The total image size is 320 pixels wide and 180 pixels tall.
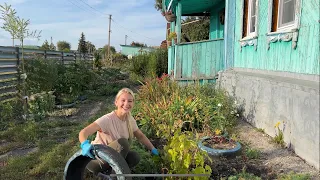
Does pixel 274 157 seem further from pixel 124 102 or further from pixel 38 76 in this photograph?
pixel 38 76

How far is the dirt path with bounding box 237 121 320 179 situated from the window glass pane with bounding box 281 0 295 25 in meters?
1.87

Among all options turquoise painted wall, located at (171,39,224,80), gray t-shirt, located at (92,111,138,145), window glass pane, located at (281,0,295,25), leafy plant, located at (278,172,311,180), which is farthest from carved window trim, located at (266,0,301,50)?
gray t-shirt, located at (92,111,138,145)

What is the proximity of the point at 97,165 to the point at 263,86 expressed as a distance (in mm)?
2852

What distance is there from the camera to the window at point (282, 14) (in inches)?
158

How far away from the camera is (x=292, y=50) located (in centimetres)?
373

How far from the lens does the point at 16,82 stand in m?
6.39

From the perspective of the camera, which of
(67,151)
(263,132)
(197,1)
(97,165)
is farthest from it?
(197,1)

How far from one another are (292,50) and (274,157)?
64.1 inches

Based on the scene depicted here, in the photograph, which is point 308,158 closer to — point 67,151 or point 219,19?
point 67,151

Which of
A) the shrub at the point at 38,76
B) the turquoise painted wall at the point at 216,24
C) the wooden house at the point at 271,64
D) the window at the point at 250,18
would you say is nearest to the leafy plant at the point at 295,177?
the wooden house at the point at 271,64

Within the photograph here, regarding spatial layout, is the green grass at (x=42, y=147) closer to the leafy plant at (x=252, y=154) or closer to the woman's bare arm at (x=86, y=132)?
the woman's bare arm at (x=86, y=132)

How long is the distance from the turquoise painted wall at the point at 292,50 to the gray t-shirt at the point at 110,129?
8.06ft

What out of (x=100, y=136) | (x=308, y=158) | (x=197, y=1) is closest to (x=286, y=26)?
(x=308, y=158)

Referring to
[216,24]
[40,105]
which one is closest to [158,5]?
[216,24]
